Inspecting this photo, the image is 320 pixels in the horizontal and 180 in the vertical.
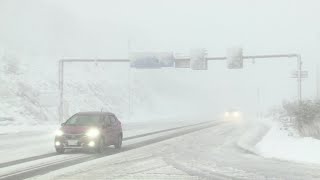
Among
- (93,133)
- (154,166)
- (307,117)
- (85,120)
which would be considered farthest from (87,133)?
(307,117)

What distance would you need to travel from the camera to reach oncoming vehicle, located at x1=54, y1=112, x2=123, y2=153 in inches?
810

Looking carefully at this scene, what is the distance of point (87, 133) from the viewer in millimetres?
20812

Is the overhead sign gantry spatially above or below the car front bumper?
above

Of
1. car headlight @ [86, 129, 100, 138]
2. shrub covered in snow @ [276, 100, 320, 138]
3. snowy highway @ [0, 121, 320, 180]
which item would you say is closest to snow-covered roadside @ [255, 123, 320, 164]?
snowy highway @ [0, 121, 320, 180]

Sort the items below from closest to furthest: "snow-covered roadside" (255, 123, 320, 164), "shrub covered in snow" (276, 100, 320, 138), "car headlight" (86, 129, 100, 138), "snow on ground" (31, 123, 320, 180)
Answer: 1. "snow on ground" (31, 123, 320, 180)
2. "snow-covered roadside" (255, 123, 320, 164)
3. "car headlight" (86, 129, 100, 138)
4. "shrub covered in snow" (276, 100, 320, 138)

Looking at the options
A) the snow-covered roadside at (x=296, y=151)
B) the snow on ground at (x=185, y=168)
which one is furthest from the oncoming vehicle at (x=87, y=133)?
the snow-covered roadside at (x=296, y=151)

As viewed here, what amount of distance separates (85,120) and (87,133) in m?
1.67

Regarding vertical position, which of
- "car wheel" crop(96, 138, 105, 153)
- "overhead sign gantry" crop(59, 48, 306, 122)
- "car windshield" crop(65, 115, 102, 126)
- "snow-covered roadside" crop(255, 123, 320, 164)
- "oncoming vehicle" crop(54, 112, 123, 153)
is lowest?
"snow-covered roadside" crop(255, 123, 320, 164)

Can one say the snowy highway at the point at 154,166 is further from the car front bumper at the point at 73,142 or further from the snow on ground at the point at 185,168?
the car front bumper at the point at 73,142

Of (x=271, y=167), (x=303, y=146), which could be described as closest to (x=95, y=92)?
(x=303, y=146)

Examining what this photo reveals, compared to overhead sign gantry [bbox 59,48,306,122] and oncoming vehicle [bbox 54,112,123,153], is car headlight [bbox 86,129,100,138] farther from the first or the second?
overhead sign gantry [bbox 59,48,306,122]

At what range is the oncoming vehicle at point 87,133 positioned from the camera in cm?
2056

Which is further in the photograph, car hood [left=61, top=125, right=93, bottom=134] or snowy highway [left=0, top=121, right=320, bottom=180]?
car hood [left=61, top=125, right=93, bottom=134]

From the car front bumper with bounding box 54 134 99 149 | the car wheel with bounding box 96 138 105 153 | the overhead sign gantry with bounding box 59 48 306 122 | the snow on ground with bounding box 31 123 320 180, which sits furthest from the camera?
the overhead sign gantry with bounding box 59 48 306 122
